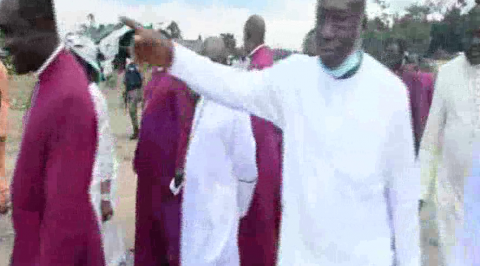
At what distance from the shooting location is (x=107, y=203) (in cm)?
667

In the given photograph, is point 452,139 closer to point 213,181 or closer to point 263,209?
point 263,209

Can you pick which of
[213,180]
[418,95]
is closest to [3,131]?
[418,95]

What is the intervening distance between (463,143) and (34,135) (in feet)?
11.6

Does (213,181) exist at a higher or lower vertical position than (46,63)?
lower

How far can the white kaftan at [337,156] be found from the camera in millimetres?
3711

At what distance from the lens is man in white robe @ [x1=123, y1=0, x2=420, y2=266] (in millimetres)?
3711

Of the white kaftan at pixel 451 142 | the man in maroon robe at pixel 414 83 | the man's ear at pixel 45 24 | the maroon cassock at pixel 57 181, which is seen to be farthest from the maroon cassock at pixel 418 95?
the maroon cassock at pixel 57 181

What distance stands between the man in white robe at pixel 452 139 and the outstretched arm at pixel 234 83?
2.87 meters

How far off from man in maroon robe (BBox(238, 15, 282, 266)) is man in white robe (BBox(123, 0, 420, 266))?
2.59 m

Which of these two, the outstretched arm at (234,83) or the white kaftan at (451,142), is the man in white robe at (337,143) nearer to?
the outstretched arm at (234,83)

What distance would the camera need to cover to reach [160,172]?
235 inches

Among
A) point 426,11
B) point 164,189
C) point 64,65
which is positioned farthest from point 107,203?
point 426,11

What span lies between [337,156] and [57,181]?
104cm

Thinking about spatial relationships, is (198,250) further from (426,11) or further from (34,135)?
(426,11)
